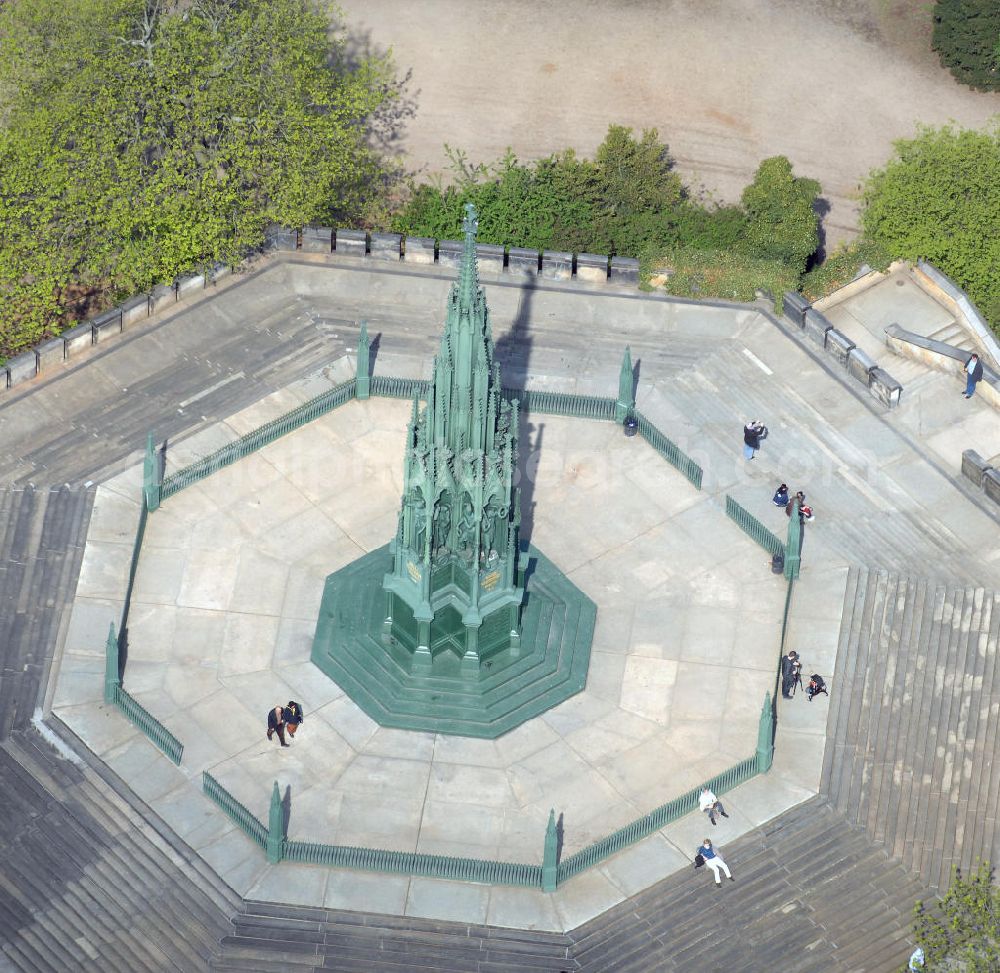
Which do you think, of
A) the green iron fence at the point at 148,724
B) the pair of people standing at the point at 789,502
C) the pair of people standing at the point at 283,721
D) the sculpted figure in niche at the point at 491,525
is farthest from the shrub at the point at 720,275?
the green iron fence at the point at 148,724

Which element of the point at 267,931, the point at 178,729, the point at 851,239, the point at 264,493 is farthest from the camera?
the point at 851,239

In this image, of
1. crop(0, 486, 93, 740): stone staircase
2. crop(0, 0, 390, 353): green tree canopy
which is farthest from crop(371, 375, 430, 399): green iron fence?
crop(0, 486, 93, 740): stone staircase

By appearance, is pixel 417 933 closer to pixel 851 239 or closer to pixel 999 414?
pixel 999 414

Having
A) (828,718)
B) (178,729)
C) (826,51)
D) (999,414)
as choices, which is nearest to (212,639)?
(178,729)

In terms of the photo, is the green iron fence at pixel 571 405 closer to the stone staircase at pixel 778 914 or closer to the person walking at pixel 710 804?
the person walking at pixel 710 804

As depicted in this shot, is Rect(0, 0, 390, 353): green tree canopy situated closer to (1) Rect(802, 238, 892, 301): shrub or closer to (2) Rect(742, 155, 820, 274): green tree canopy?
(2) Rect(742, 155, 820, 274): green tree canopy

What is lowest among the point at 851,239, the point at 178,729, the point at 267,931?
the point at 267,931
